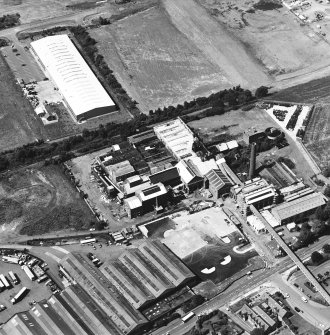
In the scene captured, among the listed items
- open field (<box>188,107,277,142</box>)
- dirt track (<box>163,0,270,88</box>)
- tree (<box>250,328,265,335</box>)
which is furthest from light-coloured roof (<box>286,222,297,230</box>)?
dirt track (<box>163,0,270,88</box>)

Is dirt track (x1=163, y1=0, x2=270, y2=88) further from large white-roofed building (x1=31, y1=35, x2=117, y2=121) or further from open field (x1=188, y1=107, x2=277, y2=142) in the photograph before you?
large white-roofed building (x1=31, y1=35, x2=117, y2=121)

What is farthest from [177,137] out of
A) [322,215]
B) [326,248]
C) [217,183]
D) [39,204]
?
[326,248]

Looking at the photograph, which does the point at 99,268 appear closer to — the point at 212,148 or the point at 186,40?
the point at 212,148

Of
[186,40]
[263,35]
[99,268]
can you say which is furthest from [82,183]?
[263,35]

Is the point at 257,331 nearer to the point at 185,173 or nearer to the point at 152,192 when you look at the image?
the point at 152,192

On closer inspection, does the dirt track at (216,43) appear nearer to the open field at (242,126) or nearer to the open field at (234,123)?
the open field at (234,123)

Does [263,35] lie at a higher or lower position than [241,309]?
higher
